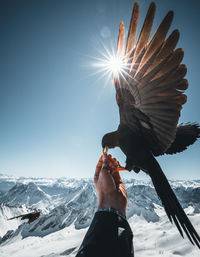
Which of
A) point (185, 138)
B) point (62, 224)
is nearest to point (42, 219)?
point (62, 224)

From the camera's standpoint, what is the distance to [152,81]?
77.2 inches

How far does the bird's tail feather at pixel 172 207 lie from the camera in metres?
1.45

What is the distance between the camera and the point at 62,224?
4065 inches

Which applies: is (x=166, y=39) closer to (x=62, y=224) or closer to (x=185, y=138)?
(x=185, y=138)

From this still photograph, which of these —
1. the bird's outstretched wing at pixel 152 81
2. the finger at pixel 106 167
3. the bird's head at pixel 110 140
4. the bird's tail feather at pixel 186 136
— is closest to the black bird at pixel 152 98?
the bird's outstretched wing at pixel 152 81

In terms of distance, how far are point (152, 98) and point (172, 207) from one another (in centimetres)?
146

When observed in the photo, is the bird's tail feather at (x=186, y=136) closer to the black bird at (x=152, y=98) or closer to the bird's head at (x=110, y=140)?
the black bird at (x=152, y=98)

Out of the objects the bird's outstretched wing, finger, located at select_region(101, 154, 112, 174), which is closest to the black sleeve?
finger, located at select_region(101, 154, 112, 174)

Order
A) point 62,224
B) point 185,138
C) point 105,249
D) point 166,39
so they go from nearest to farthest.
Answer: point 105,249, point 166,39, point 185,138, point 62,224

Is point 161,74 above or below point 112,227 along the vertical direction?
above

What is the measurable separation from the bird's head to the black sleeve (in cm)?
182

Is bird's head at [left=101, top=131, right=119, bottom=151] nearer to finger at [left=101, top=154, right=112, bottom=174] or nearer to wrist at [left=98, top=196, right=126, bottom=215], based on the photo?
finger at [left=101, top=154, right=112, bottom=174]

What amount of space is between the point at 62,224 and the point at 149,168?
12741 centimetres

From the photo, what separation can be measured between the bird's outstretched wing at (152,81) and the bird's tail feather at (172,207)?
0.56 m
